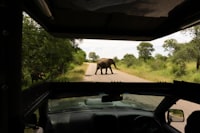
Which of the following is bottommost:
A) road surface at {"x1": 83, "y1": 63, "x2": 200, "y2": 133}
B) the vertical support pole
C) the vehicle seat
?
road surface at {"x1": 83, "y1": 63, "x2": 200, "y2": 133}

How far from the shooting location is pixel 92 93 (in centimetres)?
350

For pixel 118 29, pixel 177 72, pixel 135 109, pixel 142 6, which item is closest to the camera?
pixel 142 6

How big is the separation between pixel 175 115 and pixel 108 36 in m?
1.98

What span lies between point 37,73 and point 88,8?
1330 centimetres

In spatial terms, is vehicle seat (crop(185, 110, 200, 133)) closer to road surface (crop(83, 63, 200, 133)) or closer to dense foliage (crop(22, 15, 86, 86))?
road surface (crop(83, 63, 200, 133))

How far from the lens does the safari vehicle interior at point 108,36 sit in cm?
275

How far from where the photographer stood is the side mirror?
3606mm

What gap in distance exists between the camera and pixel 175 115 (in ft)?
12.2

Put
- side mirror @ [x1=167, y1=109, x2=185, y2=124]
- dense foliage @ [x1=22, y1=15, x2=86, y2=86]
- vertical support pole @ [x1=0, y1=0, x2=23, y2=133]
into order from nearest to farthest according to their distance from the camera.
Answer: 1. vertical support pole @ [x1=0, y1=0, x2=23, y2=133]
2. side mirror @ [x1=167, y1=109, x2=185, y2=124]
3. dense foliage @ [x1=22, y1=15, x2=86, y2=86]

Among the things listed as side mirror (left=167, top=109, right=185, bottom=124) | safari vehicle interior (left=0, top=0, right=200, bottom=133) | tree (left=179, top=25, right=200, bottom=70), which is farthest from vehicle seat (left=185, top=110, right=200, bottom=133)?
tree (left=179, top=25, right=200, bottom=70)

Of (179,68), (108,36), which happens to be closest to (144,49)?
(179,68)

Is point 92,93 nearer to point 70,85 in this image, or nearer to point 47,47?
point 70,85

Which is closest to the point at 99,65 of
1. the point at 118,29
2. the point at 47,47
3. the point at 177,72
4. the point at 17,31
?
the point at 177,72

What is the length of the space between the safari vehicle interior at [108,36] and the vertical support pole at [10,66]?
2cm
